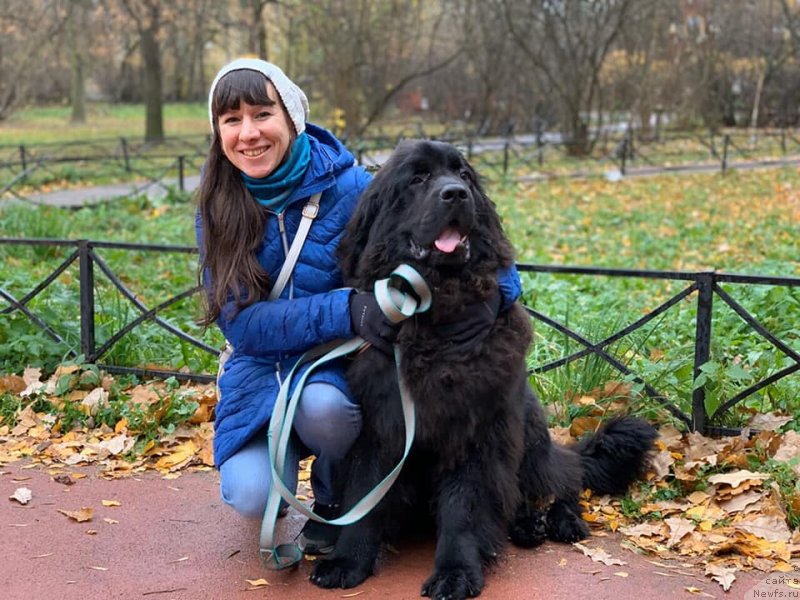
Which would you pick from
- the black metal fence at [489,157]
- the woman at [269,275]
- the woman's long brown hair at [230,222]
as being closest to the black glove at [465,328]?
the woman at [269,275]

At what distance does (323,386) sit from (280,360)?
34cm

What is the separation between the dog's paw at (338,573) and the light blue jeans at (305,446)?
0.36m

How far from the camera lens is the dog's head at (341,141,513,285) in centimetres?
334

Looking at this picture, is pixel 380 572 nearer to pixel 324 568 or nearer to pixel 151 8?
pixel 324 568

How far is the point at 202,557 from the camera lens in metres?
3.90

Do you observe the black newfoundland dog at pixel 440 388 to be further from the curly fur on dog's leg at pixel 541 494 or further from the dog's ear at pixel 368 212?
the curly fur on dog's leg at pixel 541 494

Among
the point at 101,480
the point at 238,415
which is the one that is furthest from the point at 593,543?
the point at 101,480

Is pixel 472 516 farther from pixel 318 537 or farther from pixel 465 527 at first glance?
pixel 318 537

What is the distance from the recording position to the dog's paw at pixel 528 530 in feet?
12.8

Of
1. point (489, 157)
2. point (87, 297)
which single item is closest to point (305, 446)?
point (87, 297)

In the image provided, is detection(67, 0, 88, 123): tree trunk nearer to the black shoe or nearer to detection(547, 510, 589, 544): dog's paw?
the black shoe

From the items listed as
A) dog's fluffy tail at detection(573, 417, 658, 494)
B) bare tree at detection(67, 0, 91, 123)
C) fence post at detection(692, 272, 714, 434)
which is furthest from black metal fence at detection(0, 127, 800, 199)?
dog's fluffy tail at detection(573, 417, 658, 494)

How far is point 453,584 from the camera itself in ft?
11.1

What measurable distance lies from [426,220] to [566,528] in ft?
4.92
